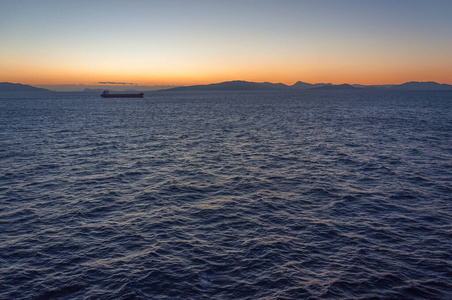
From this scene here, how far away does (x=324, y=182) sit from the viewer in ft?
95.6

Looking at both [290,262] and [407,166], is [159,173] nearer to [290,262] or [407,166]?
[290,262]

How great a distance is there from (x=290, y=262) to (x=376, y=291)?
409 centimetres

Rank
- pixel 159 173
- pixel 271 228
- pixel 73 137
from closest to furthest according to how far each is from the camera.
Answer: pixel 271 228
pixel 159 173
pixel 73 137

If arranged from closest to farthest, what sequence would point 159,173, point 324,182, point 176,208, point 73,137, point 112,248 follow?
point 112,248 → point 176,208 → point 324,182 → point 159,173 → point 73,137

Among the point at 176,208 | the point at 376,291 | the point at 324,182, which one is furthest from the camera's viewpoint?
the point at 324,182

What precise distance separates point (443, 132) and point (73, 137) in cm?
7121

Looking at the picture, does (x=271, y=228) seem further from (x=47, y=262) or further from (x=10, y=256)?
(x=10, y=256)

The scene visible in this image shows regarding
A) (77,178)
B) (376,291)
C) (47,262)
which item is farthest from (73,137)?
(376,291)

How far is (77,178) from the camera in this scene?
30.8 m

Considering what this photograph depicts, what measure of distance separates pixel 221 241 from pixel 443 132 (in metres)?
59.7

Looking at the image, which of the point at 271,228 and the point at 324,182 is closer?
the point at 271,228

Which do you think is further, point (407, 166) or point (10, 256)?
point (407, 166)

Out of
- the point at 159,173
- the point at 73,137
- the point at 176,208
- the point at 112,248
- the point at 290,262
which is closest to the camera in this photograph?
the point at 290,262

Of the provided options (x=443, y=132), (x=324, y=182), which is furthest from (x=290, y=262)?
(x=443, y=132)
